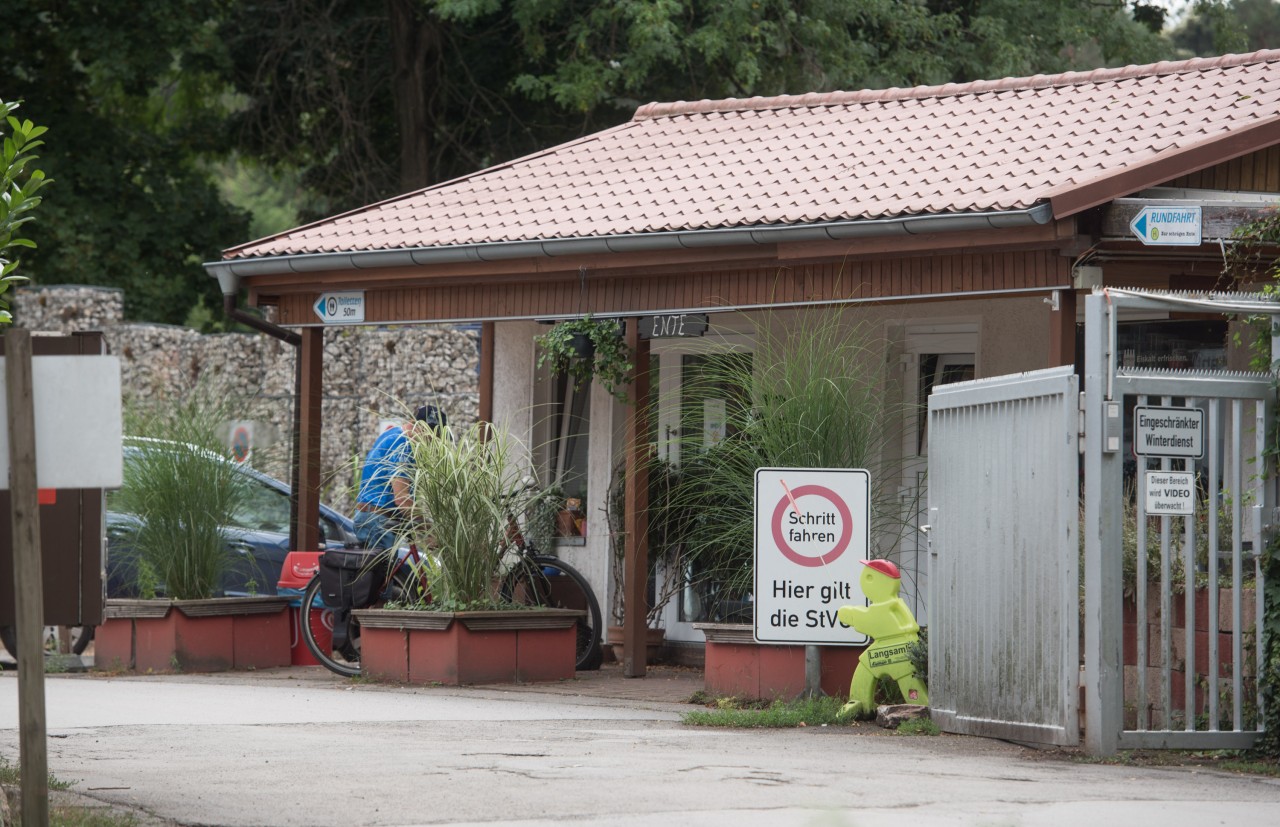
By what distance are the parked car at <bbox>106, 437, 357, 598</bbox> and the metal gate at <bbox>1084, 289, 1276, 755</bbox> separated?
5.64m

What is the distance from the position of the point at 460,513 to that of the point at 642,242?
6.71 ft

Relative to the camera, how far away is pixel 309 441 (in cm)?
1374

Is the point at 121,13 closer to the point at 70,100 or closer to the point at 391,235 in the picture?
the point at 70,100

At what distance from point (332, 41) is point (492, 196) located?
39.2 ft

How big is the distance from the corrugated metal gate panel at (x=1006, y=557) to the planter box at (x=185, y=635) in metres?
5.39

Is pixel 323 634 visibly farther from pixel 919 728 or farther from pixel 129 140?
pixel 129 140

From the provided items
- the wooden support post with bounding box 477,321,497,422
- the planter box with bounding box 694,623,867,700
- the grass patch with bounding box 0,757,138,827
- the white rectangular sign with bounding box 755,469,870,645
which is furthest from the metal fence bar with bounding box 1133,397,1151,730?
the wooden support post with bounding box 477,321,497,422

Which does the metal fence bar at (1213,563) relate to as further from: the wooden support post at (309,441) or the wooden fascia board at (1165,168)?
the wooden support post at (309,441)

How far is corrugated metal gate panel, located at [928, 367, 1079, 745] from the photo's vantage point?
777 centimetres

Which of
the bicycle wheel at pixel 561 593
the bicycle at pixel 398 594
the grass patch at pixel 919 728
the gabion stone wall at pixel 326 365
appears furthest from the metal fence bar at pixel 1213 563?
the gabion stone wall at pixel 326 365

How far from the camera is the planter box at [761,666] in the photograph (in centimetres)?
978

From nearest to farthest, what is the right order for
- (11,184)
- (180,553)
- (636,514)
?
(11,184) → (636,514) → (180,553)

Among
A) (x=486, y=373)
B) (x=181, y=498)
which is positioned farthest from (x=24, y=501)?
(x=486, y=373)

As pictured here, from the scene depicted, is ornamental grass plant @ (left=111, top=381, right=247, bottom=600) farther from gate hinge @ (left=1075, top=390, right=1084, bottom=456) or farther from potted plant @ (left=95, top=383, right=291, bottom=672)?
gate hinge @ (left=1075, top=390, right=1084, bottom=456)
